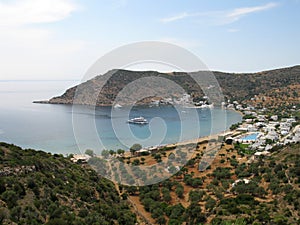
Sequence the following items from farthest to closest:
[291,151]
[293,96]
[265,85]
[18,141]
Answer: [265,85]
[293,96]
[18,141]
[291,151]

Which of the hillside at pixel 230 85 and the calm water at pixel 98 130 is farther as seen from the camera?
the hillside at pixel 230 85

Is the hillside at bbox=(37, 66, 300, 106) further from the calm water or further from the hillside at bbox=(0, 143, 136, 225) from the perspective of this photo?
the hillside at bbox=(0, 143, 136, 225)

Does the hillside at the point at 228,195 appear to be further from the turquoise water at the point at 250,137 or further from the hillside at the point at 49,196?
the turquoise water at the point at 250,137

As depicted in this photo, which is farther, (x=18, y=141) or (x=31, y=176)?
(x=18, y=141)

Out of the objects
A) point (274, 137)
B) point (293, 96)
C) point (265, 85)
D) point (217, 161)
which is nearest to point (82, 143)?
point (217, 161)

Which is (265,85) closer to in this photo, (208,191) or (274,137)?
(274,137)

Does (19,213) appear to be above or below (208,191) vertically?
above

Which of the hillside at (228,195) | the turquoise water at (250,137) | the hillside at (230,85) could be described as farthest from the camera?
the hillside at (230,85)

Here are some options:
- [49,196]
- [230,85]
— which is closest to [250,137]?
[49,196]

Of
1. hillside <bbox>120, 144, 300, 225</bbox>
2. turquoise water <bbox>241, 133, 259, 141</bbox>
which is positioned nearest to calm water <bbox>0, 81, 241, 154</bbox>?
turquoise water <bbox>241, 133, 259, 141</bbox>

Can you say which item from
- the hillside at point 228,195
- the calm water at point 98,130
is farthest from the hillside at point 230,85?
the hillside at point 228,195
